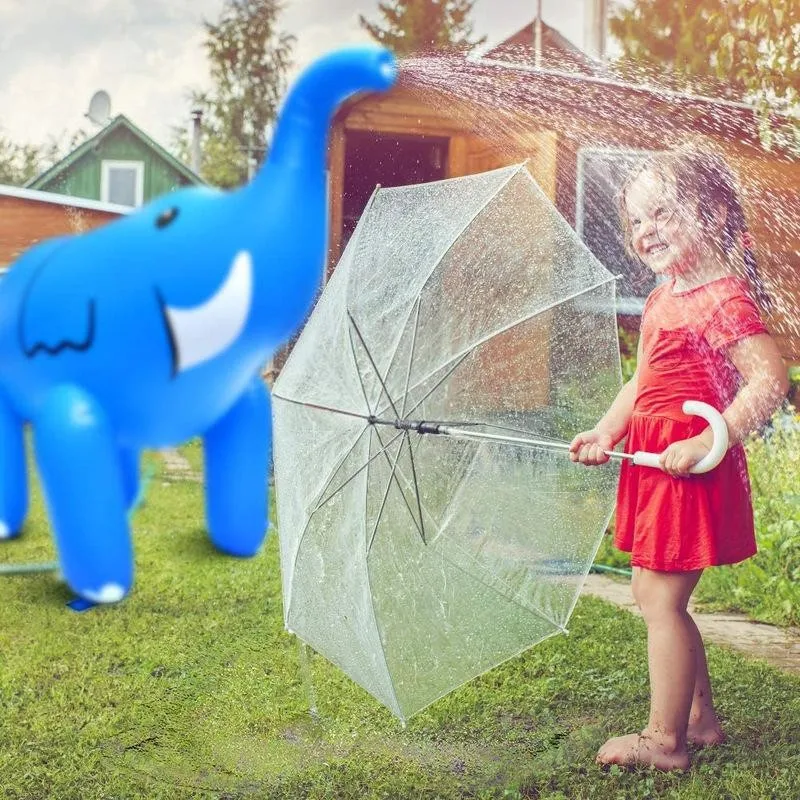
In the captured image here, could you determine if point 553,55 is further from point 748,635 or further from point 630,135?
point 748,635

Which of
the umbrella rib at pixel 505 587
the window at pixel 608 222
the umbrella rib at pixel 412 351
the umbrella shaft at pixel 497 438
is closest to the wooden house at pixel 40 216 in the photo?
the umbrella shaft at pixel 497 438

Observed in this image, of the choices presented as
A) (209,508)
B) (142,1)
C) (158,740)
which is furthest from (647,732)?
(209,508)

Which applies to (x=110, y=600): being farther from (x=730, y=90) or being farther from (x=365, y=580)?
(x=730, y=90)

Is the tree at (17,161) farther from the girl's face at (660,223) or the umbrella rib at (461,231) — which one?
the girl's face at (660,223)

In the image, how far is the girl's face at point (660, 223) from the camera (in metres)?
1.72

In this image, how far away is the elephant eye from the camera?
539 millimetres

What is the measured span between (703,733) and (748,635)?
2.55 ft

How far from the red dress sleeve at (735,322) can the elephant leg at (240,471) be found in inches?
50.4

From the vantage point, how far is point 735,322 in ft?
5.75

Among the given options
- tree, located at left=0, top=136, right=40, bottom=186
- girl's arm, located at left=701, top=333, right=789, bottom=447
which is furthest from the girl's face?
tree, located at left=0, top=136, right=40, bottom=186

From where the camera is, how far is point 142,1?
1.63 metres

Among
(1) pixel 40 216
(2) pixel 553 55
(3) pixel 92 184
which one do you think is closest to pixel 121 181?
(3) pixel 92 184

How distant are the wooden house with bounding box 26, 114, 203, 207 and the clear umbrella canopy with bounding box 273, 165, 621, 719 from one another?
32 centimetres

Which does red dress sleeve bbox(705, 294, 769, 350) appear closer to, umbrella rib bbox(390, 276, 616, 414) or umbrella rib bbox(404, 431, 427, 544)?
umbrella rib bbox(390, 276, 616, 414)
